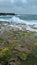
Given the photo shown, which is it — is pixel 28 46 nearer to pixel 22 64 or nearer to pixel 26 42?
pixel 26 42

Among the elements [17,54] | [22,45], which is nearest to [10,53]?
[17,54]

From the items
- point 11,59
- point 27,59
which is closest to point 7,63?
point 11,59

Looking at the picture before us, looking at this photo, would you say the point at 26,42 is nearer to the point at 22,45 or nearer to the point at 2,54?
the point at 22,45

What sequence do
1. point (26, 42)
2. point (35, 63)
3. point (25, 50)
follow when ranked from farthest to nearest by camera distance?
point (26, 42), point (25, 50), point (35, 63)

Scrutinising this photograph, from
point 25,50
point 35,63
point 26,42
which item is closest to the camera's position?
point 35,63

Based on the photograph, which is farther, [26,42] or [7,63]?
[26,42]

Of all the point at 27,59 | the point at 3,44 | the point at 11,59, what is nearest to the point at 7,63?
the point at 11,59

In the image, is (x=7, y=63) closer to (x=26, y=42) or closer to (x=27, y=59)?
(x=27, y=59)

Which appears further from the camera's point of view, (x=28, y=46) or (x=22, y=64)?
(x=28, y=46)
